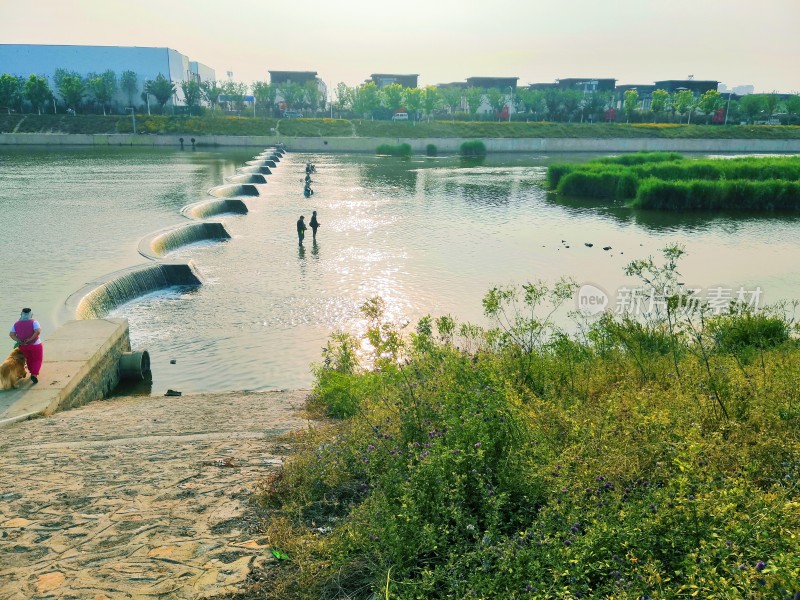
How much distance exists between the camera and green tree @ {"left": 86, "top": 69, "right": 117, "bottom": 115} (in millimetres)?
73438

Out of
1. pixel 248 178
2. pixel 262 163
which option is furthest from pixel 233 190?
pixel 262 163

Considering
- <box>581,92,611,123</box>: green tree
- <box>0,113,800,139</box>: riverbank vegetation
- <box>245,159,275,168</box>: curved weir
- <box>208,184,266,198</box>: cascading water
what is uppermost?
<box>581,92,611,123</box>: green tree

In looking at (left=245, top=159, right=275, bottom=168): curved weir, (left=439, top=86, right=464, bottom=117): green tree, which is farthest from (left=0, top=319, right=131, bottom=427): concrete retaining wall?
(left=439, top=86, right=464, bottom=117): green tree

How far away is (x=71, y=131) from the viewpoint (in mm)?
64438

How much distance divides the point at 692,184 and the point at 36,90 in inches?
2842

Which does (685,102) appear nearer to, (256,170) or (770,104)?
(770,104)

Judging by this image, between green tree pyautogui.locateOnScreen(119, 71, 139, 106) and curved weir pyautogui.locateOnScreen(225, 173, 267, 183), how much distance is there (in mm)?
53082

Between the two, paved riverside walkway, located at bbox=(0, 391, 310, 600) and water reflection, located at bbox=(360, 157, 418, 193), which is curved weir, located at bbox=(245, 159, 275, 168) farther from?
paved riverside walkway, located at bbox=(0, 391, 310, 600)

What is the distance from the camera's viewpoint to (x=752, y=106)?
255 feet

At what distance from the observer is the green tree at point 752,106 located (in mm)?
77688

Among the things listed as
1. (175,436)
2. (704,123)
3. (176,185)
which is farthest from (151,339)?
(704,123)

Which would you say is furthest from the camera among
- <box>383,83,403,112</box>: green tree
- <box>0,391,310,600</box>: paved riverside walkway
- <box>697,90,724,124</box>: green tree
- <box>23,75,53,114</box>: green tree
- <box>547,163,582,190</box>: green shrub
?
<box>383,83,403,112</box>: green tree

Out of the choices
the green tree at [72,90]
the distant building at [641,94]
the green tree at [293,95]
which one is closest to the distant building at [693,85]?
the distant building at [641,94]

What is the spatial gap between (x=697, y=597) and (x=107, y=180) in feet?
121
